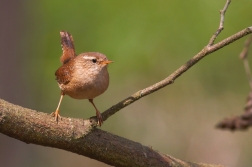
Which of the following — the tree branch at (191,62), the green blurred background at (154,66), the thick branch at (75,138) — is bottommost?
the thick branch at (75,138)

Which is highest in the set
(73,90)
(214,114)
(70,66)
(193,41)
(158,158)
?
(193,41)

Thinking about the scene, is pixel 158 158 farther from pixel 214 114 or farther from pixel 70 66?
pixel 214 114

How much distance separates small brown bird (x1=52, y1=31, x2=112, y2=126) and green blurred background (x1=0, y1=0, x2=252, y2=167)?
10.9 ft

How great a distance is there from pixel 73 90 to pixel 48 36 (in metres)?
5.63

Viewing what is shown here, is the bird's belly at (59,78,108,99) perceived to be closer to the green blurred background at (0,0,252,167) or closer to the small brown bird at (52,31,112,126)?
the small brown bird at (52,31,112,126)

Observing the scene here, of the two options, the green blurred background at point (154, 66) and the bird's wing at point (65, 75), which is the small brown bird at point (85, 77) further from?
the green blurred background at point (154, 66)

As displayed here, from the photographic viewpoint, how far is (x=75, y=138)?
2.92 metres

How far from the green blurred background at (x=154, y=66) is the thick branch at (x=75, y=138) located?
439 cm

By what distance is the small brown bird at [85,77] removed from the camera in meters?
3.68

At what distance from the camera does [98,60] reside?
4.14m

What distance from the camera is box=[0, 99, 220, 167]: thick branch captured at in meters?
2.72

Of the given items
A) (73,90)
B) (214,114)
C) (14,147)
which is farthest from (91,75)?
(214,114)

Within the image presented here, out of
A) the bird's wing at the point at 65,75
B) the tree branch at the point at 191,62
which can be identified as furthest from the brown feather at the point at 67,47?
the tree branch at the point at 191,62

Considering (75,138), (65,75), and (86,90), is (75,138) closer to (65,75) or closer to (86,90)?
(86,90)
